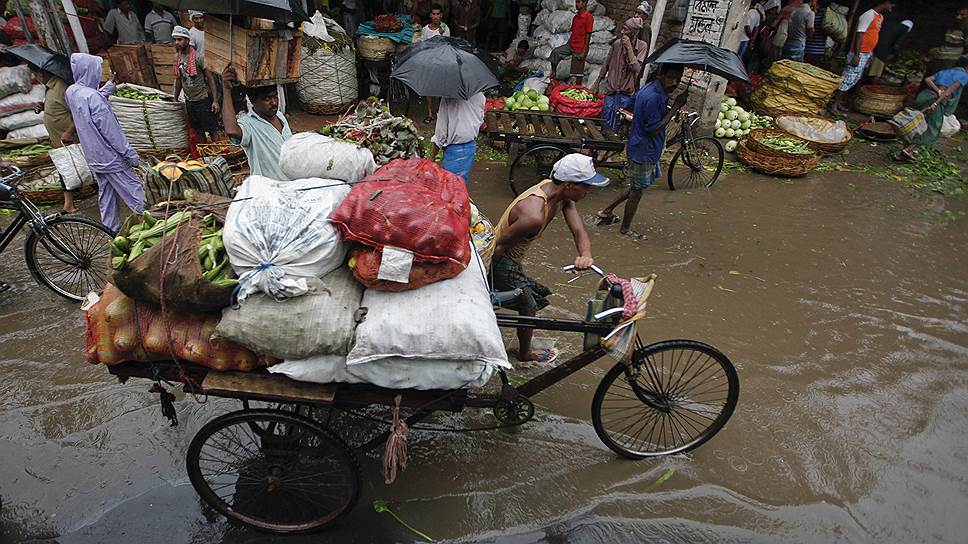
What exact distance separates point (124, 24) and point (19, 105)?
7.31ft

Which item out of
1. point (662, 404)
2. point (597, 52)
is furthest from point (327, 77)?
point (662, 404)

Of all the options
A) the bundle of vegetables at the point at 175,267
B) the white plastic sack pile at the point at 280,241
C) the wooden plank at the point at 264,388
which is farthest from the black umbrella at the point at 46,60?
the wooden plank at the point at 264,388

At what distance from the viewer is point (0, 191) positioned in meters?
3.62

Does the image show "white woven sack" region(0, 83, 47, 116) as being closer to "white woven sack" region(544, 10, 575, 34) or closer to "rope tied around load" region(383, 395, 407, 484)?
"rope tied around load" region(383, 395, 407, 484)

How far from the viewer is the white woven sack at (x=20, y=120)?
254 inches

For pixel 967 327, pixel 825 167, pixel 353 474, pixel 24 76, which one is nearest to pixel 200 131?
pixel 24 76

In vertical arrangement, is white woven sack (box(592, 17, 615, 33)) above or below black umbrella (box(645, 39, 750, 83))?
below

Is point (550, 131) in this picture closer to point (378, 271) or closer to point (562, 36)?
point (562, 36)

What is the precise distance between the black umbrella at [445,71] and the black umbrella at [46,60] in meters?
2.79

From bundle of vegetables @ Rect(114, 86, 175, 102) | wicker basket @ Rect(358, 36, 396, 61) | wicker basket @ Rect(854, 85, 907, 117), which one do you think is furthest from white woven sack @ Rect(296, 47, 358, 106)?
wicker basket @ Rect(854, 85, 907, 117)

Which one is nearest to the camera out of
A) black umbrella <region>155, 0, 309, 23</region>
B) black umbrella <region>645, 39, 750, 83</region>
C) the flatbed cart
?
the flatbed cart

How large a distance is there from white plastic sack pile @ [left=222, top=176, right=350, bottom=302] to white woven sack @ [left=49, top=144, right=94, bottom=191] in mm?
3977

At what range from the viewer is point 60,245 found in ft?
13.3

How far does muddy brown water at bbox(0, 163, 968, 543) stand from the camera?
2764 millimetres
